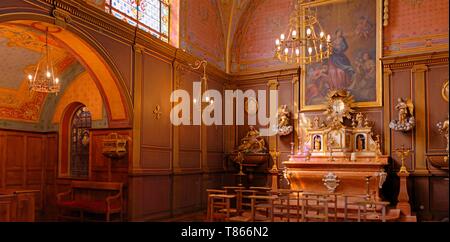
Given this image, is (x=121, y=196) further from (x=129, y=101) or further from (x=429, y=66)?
(x=429, y=66)

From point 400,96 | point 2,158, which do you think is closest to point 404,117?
point 400,96

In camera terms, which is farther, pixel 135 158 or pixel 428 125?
pixel 428 125

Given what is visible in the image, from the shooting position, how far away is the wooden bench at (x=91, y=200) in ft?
29.8

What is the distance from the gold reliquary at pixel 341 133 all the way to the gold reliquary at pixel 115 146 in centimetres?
516

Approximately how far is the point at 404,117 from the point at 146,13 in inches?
286

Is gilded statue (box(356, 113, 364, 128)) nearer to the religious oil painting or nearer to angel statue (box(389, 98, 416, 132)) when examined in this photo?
the religious oil painting

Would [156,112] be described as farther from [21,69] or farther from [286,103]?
[286,103]

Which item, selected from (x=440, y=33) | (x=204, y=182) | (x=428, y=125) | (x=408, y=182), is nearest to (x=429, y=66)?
(x=440, y=33)

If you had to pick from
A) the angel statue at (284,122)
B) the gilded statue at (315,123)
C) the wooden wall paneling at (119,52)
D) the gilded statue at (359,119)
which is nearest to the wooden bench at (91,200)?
the wooden wall paneling at (119,52)

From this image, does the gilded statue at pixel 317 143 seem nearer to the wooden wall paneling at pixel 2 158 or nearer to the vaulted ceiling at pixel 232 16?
the vaulted ceiling at pixel 232 16

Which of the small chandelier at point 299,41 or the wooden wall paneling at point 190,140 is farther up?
the small chandelier at point 299,41

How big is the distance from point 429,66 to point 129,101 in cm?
777

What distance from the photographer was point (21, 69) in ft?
35.9

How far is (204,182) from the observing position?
12141 millimetres
